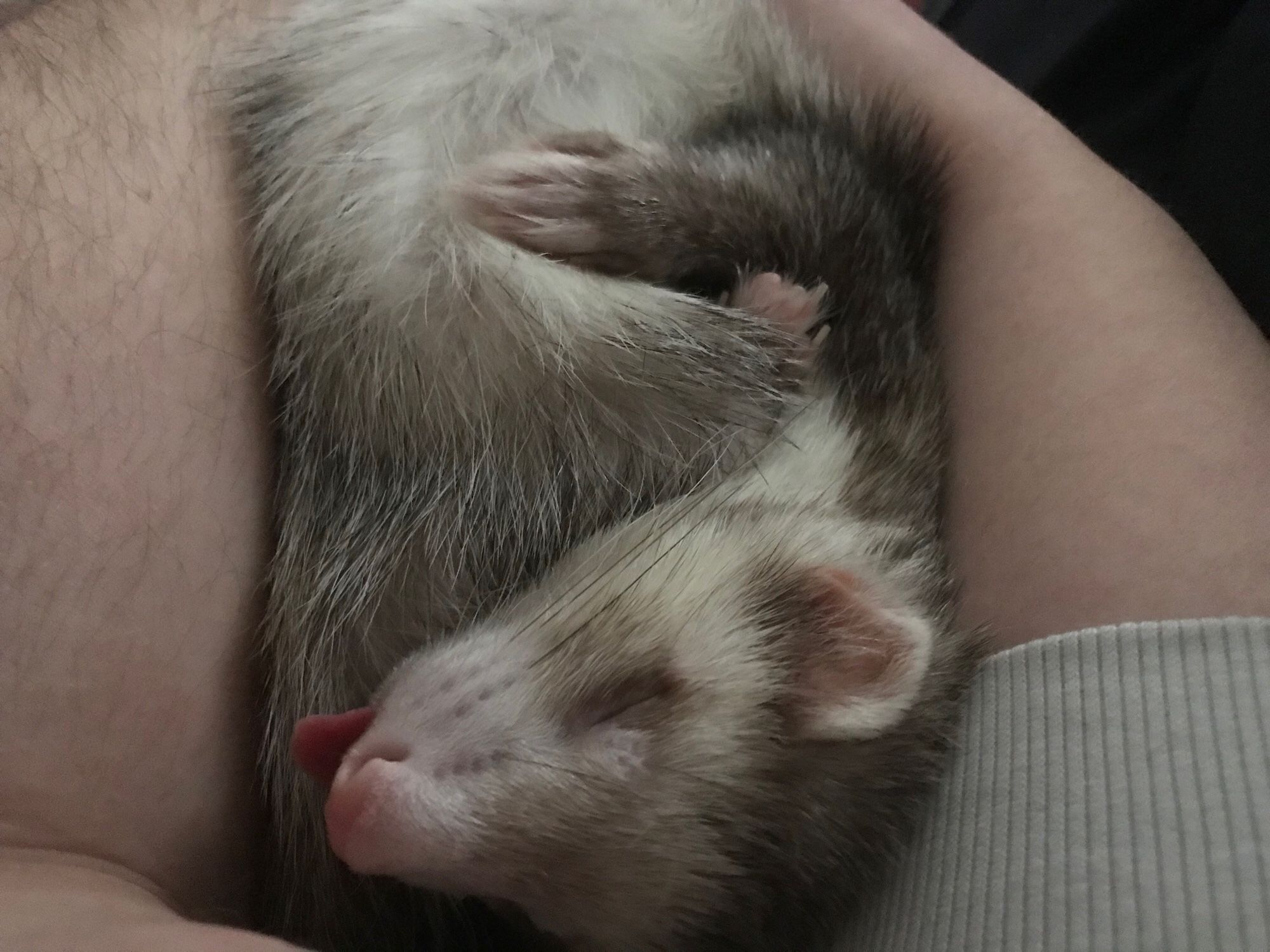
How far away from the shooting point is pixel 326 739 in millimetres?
754

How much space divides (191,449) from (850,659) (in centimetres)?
55

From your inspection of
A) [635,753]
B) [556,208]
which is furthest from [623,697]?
[556,208]

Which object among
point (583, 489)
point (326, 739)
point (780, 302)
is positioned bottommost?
point (326, 739)

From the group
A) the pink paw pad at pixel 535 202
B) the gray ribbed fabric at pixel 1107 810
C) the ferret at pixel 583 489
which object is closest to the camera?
the gray ribbed fabric at pixel 1107 810

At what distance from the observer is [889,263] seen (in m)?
1.02

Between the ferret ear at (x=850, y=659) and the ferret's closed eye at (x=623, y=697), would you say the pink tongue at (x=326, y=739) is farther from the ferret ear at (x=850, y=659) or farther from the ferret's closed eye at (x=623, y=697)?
the ferret ear at (x=850, y=659)

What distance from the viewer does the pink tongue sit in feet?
2.46

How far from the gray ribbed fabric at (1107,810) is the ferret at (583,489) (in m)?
0.05

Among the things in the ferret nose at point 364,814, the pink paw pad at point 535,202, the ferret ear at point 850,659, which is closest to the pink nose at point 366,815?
the ferret nose at point 364,814

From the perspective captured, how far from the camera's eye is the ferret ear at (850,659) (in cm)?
73

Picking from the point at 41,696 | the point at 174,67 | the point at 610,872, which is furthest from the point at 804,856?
the point at 174,67

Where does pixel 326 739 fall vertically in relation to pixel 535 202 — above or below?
below

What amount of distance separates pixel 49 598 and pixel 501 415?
38cm

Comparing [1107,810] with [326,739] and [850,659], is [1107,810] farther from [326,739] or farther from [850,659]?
[326,739]
